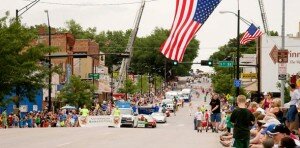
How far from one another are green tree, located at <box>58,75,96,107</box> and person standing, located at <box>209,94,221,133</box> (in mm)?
30909

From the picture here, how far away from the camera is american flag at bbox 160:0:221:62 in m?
23.9

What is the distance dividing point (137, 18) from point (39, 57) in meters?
52.4

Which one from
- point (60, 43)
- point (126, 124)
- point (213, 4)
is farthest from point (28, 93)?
point (60, 43)

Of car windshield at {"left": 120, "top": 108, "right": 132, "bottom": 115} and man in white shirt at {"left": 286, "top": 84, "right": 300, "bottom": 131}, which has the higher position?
man in white shirt at {"left": 286, "top": 84, "right": 300, "bottom": 131}

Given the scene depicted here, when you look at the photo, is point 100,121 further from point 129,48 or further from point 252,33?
point 129,48

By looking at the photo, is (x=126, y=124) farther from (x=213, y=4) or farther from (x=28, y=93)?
(x=213, y=4)

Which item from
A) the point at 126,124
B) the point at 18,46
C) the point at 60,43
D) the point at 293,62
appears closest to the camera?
the point at 18,46

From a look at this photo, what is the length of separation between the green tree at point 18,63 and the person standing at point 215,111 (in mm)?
13694

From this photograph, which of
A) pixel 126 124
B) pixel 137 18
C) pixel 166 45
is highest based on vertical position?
A: pixel 137 18

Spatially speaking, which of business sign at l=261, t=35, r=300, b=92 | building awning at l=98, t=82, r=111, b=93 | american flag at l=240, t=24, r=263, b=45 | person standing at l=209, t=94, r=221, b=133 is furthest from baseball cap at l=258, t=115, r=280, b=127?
building awning at l=98, t=82, r=111, b=93

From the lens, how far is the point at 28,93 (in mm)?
43312

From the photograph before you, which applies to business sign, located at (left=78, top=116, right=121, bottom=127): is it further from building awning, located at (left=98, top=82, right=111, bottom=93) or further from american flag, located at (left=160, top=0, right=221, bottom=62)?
building awning, located at (left=98, top=82, right=111, bottom=93)

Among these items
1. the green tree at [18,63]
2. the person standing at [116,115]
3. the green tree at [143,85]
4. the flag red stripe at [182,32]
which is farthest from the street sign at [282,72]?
the green tree at [143,85]

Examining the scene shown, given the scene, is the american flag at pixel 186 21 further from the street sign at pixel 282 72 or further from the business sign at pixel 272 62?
the business sign at pixel 272 62
